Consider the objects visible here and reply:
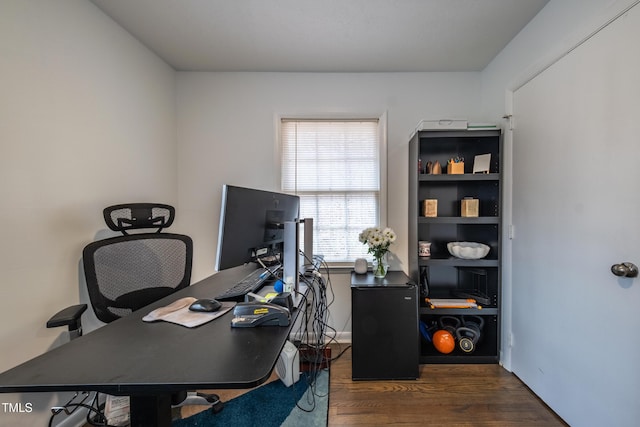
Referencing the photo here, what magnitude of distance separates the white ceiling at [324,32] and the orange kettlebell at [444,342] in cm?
240

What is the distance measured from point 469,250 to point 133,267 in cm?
241

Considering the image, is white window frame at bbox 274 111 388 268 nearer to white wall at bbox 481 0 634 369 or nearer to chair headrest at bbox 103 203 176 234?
white wall at bbox 481 0 634 369

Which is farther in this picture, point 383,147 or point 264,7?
point 383,147

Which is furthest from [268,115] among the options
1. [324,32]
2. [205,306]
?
[205,306]

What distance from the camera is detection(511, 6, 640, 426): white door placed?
1.19 m

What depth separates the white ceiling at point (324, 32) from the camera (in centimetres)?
165

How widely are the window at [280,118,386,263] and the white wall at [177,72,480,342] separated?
0.42ft

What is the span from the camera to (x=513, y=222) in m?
1.97

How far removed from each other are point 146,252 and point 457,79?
2974 millimetres

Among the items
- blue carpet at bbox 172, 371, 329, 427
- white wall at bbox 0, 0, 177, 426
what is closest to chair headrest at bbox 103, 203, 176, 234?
white wall at bbox 0, 0, 177, 426

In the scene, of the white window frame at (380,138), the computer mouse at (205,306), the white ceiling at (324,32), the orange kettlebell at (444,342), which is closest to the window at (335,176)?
the white window frame at (380,138)

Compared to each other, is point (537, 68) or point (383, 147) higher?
point (537, 68)

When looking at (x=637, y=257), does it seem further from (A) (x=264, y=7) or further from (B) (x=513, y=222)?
(A) (x=264, y=7)

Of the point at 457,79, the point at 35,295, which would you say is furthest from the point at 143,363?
the point at 457,79
